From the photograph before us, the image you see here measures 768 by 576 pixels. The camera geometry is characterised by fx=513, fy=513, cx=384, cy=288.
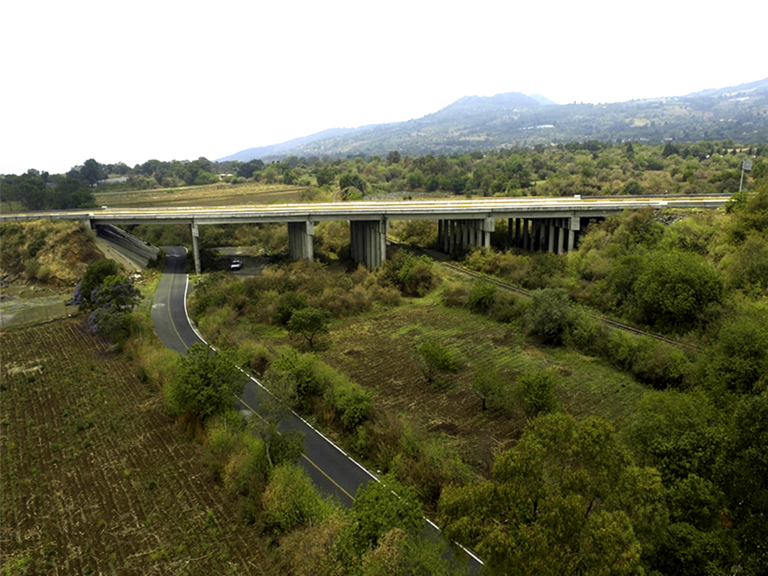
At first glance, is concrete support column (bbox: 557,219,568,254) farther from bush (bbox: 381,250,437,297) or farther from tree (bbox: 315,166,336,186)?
tree (bbox: 315,166,336,186)

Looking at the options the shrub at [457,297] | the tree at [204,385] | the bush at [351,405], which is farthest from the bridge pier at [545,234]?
the tree at [204,385]

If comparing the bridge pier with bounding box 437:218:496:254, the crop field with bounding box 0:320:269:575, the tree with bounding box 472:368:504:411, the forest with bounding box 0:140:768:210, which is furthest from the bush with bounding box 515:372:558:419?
the forest with bounding box 0:140:768:210

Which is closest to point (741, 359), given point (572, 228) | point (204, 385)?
point (204, 385)

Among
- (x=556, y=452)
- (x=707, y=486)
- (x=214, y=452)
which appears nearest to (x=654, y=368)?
(x=707, y=486)

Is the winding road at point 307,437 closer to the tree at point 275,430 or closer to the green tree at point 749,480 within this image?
the tree at point 275,430

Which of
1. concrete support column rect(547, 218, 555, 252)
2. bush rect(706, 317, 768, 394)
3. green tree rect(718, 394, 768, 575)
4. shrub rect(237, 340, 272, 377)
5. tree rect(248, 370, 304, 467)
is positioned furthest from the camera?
concrete support column rect(547, 218, 555, 252)

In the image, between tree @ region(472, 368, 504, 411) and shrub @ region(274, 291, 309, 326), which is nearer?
tree @ region(472, 368, 504, 411)

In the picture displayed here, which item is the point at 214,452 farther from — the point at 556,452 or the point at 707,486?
the point at 707,486

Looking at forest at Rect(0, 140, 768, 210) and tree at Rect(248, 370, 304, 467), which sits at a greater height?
forest at Rect(0, 140, 768, 210)
